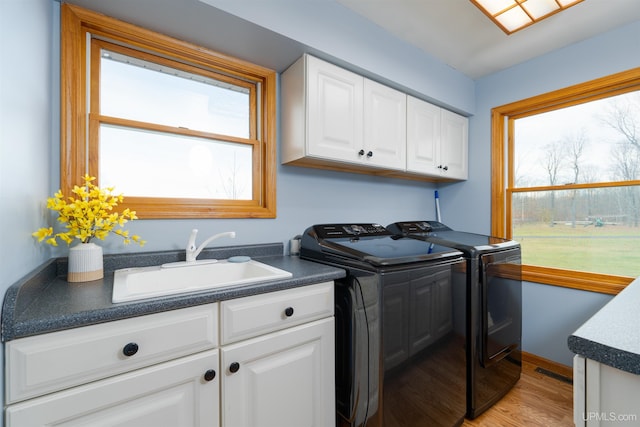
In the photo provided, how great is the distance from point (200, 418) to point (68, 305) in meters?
0.57

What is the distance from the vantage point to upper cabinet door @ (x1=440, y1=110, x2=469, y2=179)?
243 centimetres

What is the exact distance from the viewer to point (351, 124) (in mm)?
1775

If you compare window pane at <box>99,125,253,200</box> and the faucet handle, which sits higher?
window pane at <box>99,125,253,200</box>

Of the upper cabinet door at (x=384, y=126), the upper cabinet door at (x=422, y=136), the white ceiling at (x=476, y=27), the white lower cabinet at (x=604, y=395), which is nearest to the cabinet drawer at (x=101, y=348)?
the white lower cabinet at (x=604, y=395)

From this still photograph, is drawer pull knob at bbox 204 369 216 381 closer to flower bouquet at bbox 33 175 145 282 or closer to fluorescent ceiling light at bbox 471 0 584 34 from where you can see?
flower bouquet at bbox 33 175 145 282

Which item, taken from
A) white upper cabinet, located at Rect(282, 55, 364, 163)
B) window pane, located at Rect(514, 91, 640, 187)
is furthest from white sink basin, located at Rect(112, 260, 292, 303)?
window pane, located at Rect(514, 91, 640, 187)

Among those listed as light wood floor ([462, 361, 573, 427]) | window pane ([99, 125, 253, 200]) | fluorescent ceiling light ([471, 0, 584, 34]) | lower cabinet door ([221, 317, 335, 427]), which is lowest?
A: light wood floor ([462, 361, 573, 427])

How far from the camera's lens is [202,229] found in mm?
1595

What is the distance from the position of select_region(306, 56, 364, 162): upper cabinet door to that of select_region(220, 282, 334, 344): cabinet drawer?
81 centimetres

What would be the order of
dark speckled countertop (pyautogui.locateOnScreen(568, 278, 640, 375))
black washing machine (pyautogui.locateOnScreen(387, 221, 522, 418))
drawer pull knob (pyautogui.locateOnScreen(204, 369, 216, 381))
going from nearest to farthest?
dark speckled countertop (pyautogui.locateOnScreen(568, 278, 640, 375)) → drawer pull knob (pyautogui.locateOnScreen(204, 369, 216, 381)) → black washing machine (pyautogui.locateOnScreen(387, 221, 522, 418))

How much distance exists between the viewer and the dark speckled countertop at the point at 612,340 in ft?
1.80

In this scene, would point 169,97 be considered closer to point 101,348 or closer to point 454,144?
point 101,348

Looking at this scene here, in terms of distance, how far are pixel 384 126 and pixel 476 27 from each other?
895 mm

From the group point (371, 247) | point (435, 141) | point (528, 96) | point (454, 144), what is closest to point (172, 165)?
point (371, 247)
